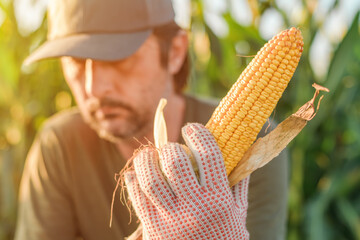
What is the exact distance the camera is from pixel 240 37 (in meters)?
1.35

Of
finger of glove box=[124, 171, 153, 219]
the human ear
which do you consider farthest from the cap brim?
finger of glove box=[124, 171, 153, 219]

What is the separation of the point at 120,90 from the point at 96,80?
5cm

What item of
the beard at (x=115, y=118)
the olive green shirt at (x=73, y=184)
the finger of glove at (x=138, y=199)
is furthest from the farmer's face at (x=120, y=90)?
the finger of glove at (x=138, y=199)

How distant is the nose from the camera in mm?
738

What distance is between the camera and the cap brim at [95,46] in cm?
70

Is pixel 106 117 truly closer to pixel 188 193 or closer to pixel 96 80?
pixel 96 80

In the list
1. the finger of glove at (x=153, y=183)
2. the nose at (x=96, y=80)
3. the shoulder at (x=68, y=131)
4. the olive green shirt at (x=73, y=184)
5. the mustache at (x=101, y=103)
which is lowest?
the olive green shirt at (x=73, y=184)

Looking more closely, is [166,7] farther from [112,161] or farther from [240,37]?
[240,37]

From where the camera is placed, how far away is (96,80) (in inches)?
29.3

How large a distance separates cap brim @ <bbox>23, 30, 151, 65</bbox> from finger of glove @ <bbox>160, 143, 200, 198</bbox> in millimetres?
302

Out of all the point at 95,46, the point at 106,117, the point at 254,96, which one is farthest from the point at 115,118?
the point at 254,96

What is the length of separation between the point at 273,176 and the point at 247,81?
0.37 meters

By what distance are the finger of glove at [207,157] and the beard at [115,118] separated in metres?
0.32

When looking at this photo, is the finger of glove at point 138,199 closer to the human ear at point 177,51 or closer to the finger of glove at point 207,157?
the finger of glove at point 207,157
